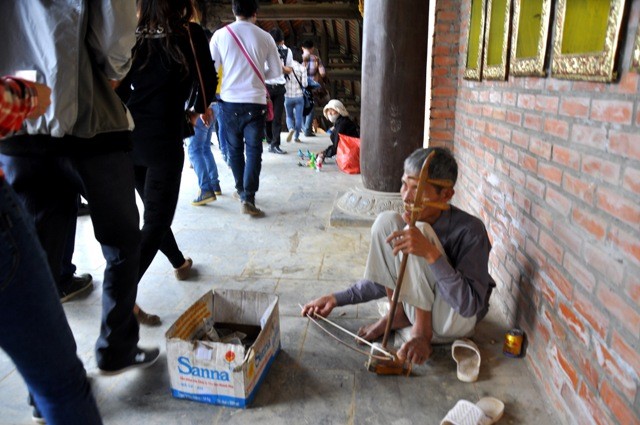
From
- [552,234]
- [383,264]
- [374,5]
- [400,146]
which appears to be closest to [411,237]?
[383,264]

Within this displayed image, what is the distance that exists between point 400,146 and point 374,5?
3.65 ft

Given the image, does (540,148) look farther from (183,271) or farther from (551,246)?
(183,271)

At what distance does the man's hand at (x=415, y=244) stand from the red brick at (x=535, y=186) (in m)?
0.49

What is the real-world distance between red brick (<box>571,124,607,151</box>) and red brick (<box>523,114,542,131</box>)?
314mm

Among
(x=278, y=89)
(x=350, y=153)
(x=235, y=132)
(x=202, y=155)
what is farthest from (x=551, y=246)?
(x=278, y=89)

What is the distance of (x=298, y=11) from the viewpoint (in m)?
12.1

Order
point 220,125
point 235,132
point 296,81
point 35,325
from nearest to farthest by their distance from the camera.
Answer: point 35,325 → point 235,132 → point 220,125 → point 296,81

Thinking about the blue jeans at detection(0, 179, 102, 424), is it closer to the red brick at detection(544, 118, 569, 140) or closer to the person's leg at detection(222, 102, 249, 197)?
the red brick at detection(544, 118, 569, 140)

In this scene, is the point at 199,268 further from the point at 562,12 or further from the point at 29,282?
the point at 562,12

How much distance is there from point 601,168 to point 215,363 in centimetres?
141

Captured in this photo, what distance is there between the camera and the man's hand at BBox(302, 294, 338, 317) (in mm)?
2373

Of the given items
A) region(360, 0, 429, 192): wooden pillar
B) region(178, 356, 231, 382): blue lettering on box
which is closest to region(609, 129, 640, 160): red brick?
region(178, 356, 231, 382): blue lettering on box

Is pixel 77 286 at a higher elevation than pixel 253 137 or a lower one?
lower

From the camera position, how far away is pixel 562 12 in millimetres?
1674
